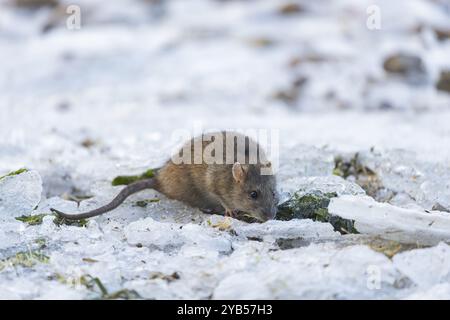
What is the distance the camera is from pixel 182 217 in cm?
496

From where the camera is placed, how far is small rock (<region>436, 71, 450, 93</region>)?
1102 cm

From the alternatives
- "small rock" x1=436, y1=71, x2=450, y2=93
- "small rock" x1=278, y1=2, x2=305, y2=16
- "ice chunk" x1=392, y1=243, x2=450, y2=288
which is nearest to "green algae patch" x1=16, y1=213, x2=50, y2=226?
"ice chunk" x1=392, y1=243, x2=450, y2=288

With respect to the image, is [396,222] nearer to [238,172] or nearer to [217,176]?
[238,172]

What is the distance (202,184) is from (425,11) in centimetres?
1017

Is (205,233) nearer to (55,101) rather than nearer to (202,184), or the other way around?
(202,184)

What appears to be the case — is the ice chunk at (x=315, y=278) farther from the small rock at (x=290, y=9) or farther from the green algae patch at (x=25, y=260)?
the small rock at (x=290, y=9)

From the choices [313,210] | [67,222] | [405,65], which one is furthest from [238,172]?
[405,65]

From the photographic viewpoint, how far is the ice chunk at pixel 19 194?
15.2 feet

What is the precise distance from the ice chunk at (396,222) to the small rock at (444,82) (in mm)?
7398

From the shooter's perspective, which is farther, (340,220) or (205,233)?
(340,220)

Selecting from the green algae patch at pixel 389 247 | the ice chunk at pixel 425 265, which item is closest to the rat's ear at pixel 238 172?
the green algae patch at pixel 389 247

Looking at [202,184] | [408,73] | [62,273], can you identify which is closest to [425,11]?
[408,73]

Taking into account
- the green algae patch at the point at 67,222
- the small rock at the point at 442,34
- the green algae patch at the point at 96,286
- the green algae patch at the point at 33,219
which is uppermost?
the small rock at the point at 442,34

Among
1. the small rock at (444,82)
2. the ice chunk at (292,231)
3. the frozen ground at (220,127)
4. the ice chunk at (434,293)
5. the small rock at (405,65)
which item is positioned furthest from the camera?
the small rock at (405,65)
